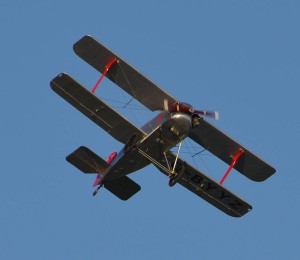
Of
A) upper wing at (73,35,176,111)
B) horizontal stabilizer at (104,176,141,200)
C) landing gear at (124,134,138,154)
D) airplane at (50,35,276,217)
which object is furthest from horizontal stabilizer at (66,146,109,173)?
upper wing at (73,35,176,111)

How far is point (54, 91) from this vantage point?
24000 mm

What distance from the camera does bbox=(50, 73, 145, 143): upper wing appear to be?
78.4 ft

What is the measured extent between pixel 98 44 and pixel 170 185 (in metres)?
4.45

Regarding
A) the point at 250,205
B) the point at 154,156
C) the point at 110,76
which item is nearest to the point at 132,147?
the point at 154,156

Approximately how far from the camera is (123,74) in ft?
82.2

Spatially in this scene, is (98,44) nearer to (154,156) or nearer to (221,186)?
(154,156)

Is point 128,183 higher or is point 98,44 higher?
point 98,44

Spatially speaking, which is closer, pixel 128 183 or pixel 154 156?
pixel 154 156

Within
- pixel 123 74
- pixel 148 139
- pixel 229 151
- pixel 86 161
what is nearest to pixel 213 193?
pixel 229 151

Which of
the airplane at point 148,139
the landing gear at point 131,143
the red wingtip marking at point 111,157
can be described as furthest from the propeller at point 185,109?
the red wingtip marking at point 111,157

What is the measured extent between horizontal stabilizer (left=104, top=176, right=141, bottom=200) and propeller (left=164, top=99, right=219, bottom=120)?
3008 mm

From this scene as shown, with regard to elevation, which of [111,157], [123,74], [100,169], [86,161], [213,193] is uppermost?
[123,74]

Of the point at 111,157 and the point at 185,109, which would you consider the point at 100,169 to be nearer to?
the point at 111,157

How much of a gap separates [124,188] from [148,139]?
8.77 feet
